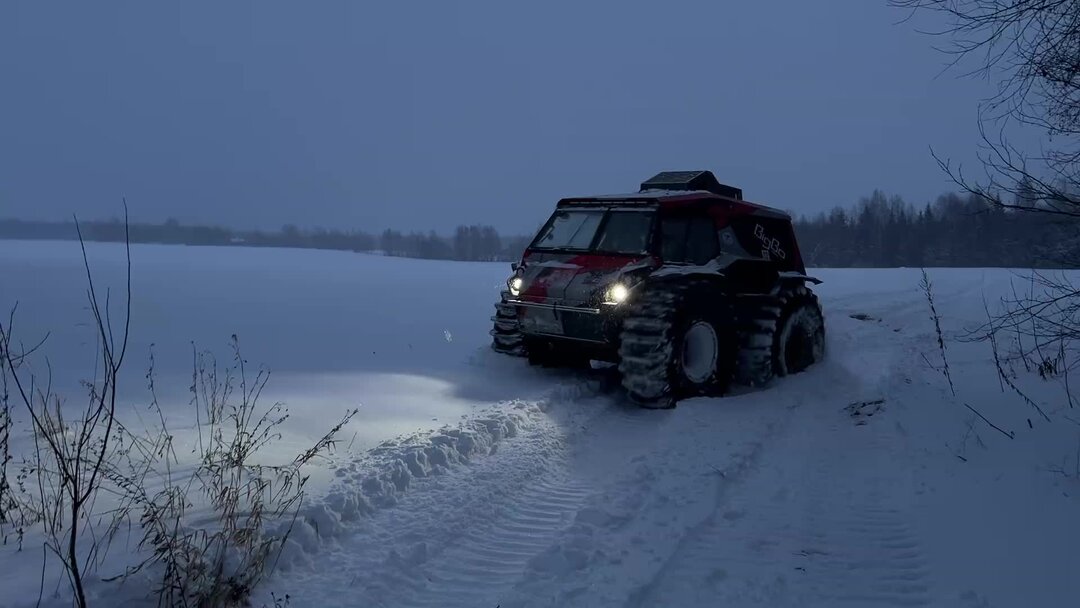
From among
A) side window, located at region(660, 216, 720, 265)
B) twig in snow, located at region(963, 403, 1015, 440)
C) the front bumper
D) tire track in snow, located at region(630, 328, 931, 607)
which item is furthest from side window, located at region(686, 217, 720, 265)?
twig in snow, located at region(963, 403, 1015, 440)

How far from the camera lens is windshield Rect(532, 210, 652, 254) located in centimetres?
752

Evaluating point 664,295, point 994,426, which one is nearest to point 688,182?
point 664,295

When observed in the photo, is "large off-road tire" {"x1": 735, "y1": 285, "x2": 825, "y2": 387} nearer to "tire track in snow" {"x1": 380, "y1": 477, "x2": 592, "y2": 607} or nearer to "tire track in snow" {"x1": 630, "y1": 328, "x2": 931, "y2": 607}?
"tire track in snow" {"x1": 630, "y1": 328, "x2": 931, "y2": 607}

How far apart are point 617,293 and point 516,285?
49.9 inches

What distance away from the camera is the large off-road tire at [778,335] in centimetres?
787

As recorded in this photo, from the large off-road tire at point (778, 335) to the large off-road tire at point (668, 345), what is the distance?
2.09ft

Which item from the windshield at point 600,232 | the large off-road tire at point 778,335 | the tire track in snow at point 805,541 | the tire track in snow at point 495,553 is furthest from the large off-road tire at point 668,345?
the tire track in snow at point 495,553

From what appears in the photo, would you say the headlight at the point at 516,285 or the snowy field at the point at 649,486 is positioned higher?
the headlight at the point at 516,285

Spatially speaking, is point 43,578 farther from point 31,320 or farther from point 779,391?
point 31,320

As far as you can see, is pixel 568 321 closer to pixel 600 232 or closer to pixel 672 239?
pixel 600 232

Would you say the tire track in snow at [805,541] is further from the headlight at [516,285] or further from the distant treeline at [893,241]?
the distant treeline at [893,241]

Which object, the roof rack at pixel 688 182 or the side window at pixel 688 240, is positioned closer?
the side window at pixel 688 240

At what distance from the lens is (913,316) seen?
1478cm

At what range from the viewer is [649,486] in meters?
4.68
